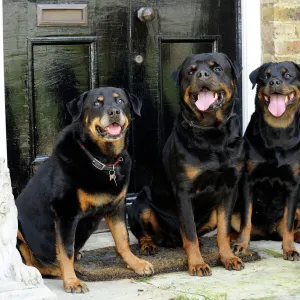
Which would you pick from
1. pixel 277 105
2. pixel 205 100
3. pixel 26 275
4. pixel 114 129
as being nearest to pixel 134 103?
pixel 114 129

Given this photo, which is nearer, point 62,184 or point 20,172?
point 62,184

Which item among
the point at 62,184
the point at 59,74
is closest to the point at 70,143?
the point at 62,184

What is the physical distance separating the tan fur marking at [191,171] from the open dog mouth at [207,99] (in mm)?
386

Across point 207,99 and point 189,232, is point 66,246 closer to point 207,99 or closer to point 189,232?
point 189,232

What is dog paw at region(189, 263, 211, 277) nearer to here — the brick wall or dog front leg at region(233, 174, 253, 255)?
dog front leg at region(233, 174, 253, 255)

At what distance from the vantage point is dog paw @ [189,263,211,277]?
458 centimetres

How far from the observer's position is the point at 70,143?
4.46 metres

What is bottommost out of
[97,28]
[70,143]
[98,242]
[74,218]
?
[98,242]

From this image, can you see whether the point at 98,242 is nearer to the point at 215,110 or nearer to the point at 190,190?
the point at 190,190

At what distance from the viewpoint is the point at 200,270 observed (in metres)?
4.59

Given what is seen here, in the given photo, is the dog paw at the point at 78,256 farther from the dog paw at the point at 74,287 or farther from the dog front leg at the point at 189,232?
the dog front leg at the point at 189,232

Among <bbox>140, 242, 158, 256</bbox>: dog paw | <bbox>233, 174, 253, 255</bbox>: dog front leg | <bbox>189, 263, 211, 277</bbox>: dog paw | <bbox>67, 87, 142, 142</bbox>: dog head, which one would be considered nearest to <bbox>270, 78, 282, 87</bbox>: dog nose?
<bbox>233, 174, 253, 255</bbox>: dog front leg

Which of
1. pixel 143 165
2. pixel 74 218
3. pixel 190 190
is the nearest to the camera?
pixel 74 218

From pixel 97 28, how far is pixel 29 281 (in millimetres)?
2480
